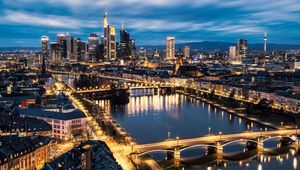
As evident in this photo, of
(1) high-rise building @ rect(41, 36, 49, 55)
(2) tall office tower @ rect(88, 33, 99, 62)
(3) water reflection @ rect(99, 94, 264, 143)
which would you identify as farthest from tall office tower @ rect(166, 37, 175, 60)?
(3) water reflection @ rect(99, 94, 264, 143)

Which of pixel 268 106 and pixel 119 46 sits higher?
pixel 119 46

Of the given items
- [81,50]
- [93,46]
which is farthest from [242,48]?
[81,50]

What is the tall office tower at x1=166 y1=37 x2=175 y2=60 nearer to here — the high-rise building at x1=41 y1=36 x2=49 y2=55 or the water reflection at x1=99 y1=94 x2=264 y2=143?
the high-rise building at x1=41 y1=36 x2=49 y2=55

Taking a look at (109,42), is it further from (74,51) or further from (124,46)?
(74,51)

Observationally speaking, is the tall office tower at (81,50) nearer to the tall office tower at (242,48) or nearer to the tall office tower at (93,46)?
the tall office tower at (93,46)

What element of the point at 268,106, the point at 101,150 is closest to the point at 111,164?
the point at 101,150

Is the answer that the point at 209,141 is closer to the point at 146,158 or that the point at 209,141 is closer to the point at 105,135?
the point at 146,158
